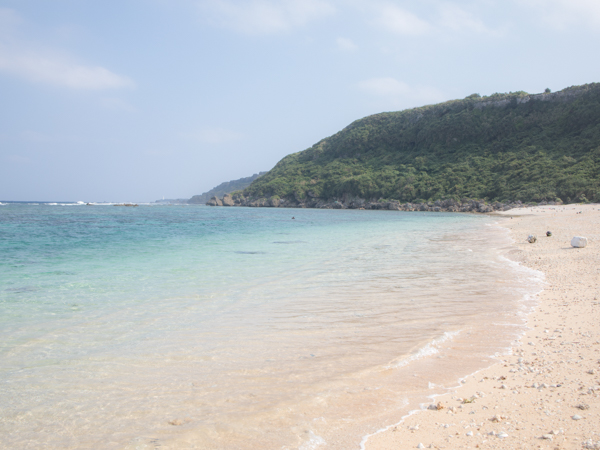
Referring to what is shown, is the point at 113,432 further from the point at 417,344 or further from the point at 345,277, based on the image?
the point at 345,277

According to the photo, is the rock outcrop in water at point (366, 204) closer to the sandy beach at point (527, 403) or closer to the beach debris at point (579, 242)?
the beach debris at point (579, 242)

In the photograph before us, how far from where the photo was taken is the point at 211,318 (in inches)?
246

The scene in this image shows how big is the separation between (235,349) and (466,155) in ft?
281

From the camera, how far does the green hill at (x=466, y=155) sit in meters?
56.8

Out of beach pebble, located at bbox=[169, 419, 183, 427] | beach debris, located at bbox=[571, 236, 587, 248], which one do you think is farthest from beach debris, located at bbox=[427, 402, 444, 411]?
beach debris, located at bbox=[571, 236, 587, 248]

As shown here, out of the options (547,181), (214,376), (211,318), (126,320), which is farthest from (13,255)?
(547,181)

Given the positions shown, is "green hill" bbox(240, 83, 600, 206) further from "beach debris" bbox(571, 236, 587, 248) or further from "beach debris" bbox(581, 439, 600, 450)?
"beach debris" bbox(581, 439, 600, 450)

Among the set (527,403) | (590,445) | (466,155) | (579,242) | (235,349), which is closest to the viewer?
(590,445)

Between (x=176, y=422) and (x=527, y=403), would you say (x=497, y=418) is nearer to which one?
(x=527, y=403)

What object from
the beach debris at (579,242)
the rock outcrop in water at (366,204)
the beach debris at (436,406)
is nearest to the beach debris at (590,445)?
the beach debris at (436,406)

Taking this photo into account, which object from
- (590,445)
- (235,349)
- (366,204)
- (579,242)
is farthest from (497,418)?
(366,204)

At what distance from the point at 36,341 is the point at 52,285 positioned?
163 inches

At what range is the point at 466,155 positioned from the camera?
80188 millimetres

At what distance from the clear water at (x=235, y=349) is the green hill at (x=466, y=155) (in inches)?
1912
